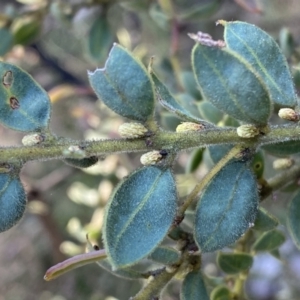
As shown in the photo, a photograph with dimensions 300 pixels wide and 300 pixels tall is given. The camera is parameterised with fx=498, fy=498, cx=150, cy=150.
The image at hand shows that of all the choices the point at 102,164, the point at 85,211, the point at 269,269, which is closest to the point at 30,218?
the point at 85,211

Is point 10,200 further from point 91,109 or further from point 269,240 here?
point 91,109

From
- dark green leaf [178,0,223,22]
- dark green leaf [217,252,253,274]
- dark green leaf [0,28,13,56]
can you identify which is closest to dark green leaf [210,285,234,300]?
dark green leaf [217,252,253,274]

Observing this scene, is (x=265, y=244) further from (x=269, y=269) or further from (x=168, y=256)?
(x=269, y=269)

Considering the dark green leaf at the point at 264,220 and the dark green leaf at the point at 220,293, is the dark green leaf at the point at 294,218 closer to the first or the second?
the dark green leaf at the point at 264,220

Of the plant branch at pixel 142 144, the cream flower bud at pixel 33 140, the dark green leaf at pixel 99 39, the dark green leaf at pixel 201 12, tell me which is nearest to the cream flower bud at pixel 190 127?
the plant branch at pixel 142 144

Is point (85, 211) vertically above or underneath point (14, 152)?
underneath

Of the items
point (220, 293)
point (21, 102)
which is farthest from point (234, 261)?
point (21, 102)
